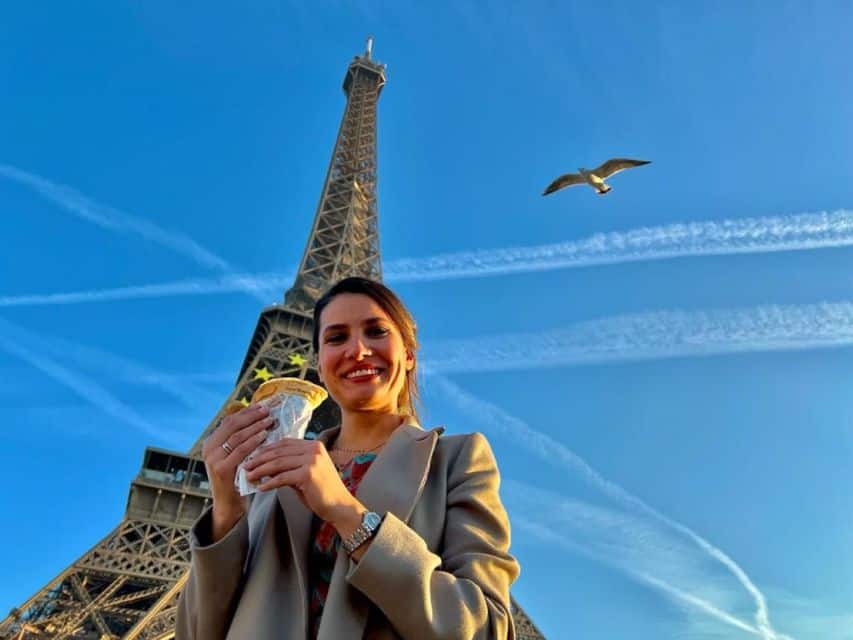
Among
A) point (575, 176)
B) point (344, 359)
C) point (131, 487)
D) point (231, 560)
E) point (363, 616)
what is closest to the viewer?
point (363, 616)

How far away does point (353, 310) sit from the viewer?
287cm

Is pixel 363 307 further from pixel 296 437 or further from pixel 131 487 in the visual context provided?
pixel 131 487

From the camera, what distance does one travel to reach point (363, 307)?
113 inches

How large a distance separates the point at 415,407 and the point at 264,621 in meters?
1.13

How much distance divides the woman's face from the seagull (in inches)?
195

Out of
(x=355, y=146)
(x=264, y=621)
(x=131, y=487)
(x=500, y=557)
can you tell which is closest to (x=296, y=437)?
(x=264, y=621)

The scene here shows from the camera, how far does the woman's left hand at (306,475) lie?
2211 millimetres

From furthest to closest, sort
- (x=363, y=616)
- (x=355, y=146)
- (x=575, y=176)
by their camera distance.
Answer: (x=355, y=146)
(x=575, y=176)
(x=363, y=616)

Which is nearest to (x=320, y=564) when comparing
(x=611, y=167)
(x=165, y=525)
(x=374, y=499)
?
(x=374, y=499)

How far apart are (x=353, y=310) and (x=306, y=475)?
82 cm

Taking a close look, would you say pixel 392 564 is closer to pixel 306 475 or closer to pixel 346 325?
pixel 306 475

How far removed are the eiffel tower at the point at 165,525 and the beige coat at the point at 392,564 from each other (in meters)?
14.2

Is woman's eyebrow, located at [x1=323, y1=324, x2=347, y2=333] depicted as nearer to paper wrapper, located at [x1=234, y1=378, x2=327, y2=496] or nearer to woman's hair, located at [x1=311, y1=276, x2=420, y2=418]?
woman's hair, located at [x1=311, y1=276, x2=420, y2=418]

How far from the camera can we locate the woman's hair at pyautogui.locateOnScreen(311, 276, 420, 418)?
9.64ft
